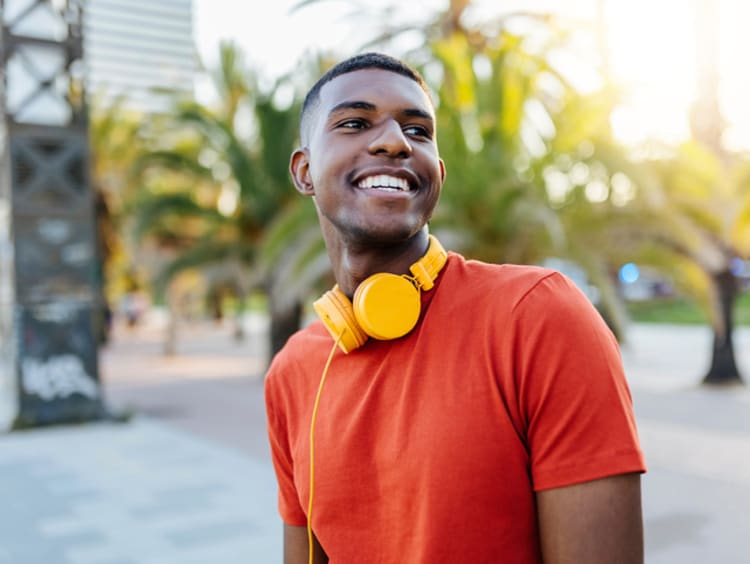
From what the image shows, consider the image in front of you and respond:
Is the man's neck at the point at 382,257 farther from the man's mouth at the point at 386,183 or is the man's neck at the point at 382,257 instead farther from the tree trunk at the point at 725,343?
the tree trunk at the point at 725,343

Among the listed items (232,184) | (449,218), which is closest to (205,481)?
(449,218)

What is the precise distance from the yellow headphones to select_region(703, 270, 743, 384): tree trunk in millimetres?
10696

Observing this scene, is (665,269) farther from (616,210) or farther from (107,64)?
(107,64)

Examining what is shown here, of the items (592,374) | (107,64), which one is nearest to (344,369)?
(592,374)

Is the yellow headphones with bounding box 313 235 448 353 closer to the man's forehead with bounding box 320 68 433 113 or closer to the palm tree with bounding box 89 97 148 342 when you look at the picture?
the man's forehead with bounding box 320 68 433 113

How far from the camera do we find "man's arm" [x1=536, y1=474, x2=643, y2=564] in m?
1.12

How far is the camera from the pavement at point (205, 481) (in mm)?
4797

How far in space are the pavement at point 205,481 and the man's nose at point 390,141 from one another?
12.4 ft

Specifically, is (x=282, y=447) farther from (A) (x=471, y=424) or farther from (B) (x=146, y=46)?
(B) (x=146, y=46)

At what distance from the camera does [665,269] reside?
1048cm

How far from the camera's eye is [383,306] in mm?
1347

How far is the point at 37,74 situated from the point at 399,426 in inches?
381

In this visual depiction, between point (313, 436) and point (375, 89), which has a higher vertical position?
point (375, 89)

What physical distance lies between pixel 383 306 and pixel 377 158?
0.31m
